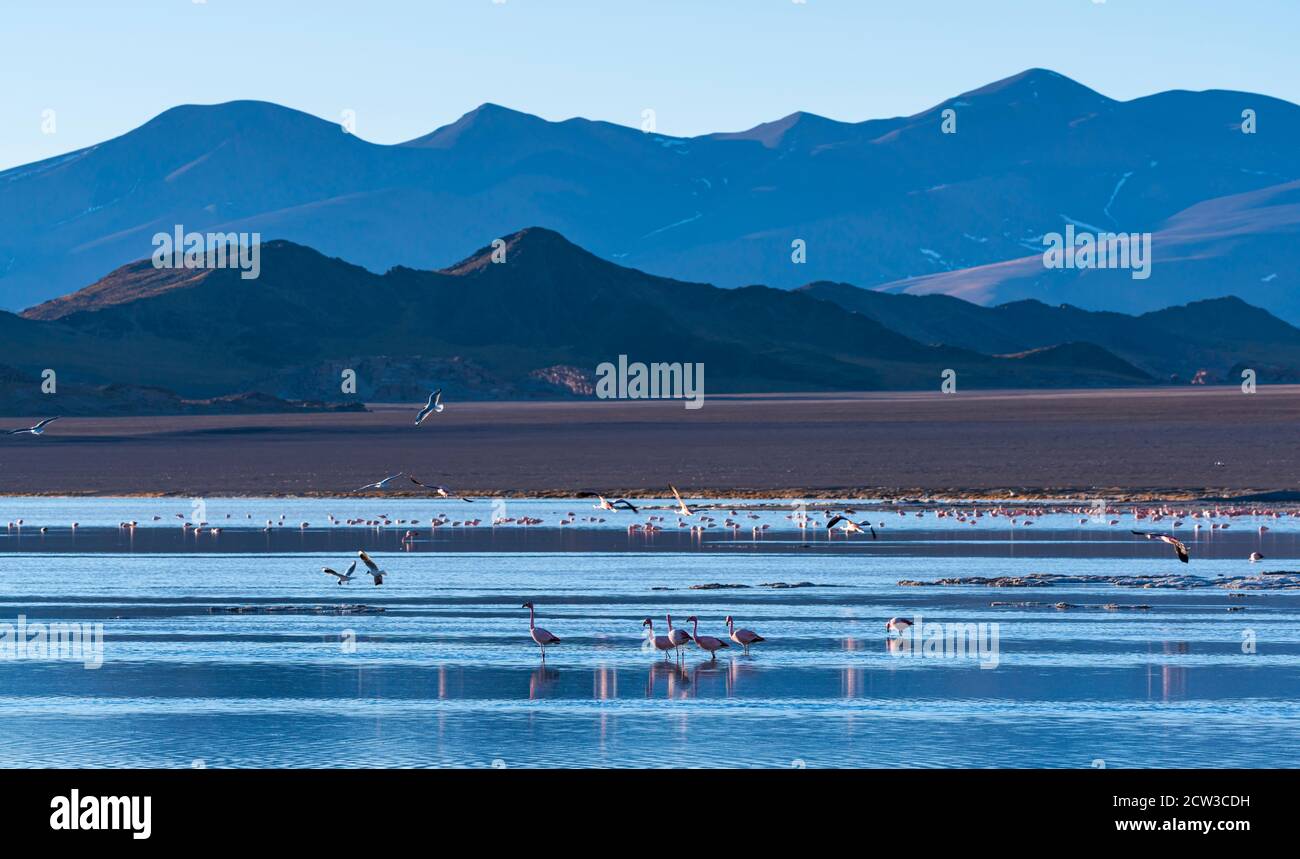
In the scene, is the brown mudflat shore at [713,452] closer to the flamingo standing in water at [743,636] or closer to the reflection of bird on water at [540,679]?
the flamingo standing in water at [743,636]

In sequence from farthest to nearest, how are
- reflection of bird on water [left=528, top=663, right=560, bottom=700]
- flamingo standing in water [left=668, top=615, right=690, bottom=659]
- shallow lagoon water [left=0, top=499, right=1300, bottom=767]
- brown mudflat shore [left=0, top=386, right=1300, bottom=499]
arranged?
brown mudflat shore [left=0, top=386, right=1300, bottom=499]
flamingo standing in water [left=668, top=615, right=690, bottom=659]
reflection of bird on water [left=528, top=663, right=560, bottom=700]
shallow lagoon water [left=0, top=499, right=1300, bottom=767]

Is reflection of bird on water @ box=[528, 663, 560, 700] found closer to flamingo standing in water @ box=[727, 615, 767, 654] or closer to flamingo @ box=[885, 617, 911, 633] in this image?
flamingo standing in water @ box=[727, 615, 767, 654]

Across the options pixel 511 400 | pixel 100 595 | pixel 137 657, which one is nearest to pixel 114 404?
pixel 511 400

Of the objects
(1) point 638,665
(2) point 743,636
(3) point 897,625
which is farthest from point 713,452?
(1) point 638,665

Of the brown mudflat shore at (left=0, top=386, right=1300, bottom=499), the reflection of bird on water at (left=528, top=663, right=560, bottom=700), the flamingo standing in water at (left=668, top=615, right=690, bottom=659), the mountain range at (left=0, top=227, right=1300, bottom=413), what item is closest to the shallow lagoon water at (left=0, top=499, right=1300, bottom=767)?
the reflection of bird on water at (left=528, top=663, right=560, bottom=700)

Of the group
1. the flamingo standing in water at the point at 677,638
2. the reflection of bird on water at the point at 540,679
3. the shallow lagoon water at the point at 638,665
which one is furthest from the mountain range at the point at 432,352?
the reflection of bird on water at the point at 540,679

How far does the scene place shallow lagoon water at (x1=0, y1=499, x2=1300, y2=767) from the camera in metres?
17.3

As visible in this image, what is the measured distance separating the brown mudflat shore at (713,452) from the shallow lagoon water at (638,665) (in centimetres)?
1631

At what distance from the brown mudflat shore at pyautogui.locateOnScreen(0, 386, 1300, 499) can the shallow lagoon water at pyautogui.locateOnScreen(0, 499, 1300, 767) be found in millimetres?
16306

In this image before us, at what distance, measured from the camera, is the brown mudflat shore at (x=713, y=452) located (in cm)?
5497

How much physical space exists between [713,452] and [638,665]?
46988mm

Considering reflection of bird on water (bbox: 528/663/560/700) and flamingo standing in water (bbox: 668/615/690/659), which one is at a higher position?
flamingo standing in water (bbox: 668/615/690/659)
